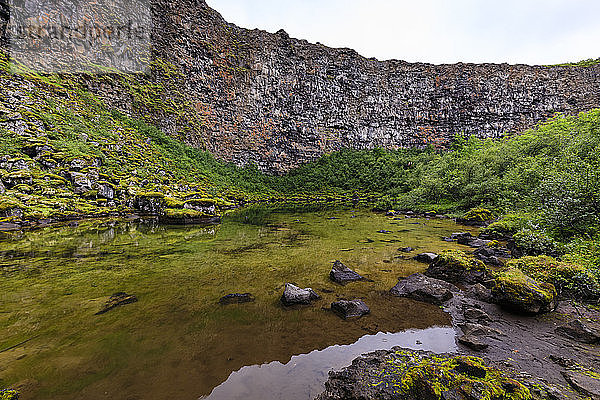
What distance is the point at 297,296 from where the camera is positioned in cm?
538

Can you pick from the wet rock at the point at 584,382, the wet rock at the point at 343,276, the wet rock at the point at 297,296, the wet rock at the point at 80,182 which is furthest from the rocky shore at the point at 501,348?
the wet rock at the point at 80,182

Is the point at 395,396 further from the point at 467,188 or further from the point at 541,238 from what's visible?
the point at 467,188

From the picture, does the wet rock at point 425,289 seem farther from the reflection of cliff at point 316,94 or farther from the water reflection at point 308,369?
the reflection of cliff at point 316,94

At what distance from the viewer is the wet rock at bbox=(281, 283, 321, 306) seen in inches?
209

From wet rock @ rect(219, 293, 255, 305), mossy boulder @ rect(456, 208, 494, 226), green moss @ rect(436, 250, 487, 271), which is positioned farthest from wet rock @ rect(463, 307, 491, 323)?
mossy boulder @ rect(456, 208, 494, 226)

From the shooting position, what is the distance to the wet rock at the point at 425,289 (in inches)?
216

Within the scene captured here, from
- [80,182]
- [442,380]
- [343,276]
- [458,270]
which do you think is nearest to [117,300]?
[343,276]

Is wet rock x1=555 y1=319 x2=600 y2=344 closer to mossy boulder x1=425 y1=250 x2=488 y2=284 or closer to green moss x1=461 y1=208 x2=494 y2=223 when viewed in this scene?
mossy boulder x1=425 y1=250 x2=488 y2=284

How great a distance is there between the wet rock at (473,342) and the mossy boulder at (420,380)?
0.69 m

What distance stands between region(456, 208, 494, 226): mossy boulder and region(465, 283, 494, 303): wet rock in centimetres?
1271

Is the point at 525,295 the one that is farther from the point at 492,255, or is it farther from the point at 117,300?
the point at 117,300

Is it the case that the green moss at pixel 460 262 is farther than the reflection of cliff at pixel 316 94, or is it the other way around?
the reflection of cliff at pixel 316 94

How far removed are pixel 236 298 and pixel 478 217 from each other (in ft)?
60.7

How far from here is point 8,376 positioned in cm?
309
